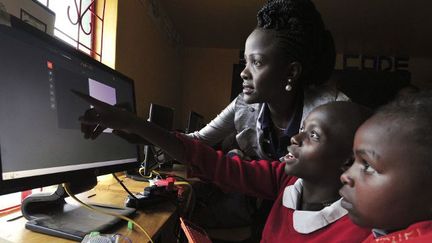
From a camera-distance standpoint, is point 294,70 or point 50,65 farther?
point 294,70

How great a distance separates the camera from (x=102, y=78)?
87 centimetres

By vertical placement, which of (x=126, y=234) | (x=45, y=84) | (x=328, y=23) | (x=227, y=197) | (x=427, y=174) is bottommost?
(x=227, y=197)

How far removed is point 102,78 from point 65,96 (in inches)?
7.0

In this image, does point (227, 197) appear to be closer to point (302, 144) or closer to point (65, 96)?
point (302, 144)

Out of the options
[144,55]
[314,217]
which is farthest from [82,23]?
[314,217]

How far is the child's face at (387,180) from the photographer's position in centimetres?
50

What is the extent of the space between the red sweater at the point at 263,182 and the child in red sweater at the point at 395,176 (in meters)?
0.14

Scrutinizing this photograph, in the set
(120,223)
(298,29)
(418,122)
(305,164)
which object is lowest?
(120,223)

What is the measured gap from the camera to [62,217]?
2.36 ft

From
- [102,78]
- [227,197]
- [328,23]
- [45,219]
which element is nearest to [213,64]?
[328,23]

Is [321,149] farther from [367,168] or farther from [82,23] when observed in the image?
[82,23]

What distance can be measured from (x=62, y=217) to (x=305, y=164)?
0.56 m

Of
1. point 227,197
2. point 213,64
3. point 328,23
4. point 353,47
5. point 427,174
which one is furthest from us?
point 213,64

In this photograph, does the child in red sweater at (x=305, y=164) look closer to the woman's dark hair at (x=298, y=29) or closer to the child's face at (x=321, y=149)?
the child's face at (x=321, y=149)
